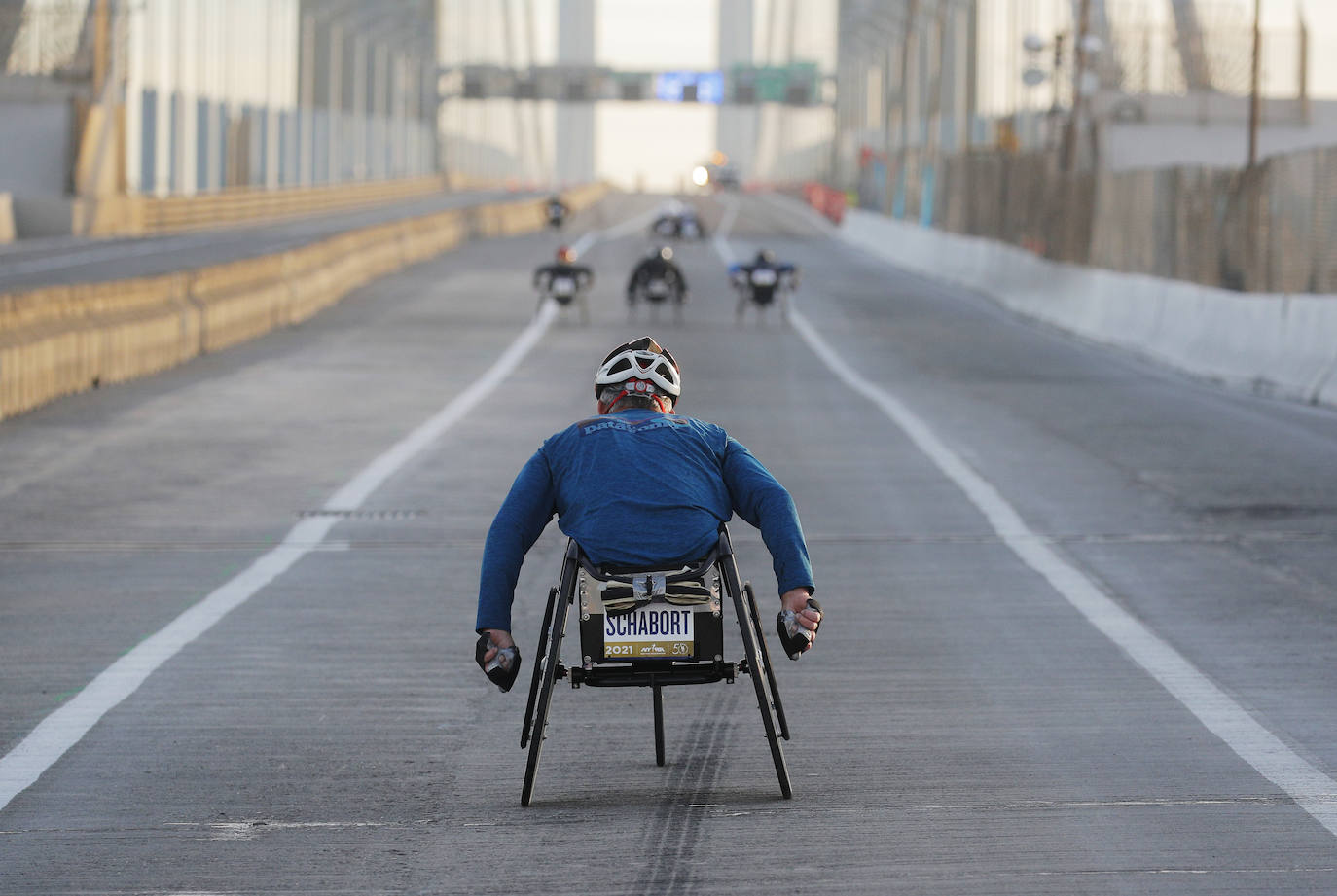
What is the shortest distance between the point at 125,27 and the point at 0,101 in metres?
4.47

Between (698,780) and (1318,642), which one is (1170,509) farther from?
(698,780)

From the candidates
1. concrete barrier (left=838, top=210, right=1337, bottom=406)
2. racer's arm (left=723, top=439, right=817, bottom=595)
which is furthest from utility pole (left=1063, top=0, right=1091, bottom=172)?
racer's arm (left=723, top=439, right=817, bottom=595)

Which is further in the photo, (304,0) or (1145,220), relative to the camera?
(304,0)

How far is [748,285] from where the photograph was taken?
113 feet

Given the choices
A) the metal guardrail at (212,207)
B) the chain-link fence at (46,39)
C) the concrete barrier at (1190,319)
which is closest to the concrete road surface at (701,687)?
the concrete barrier at (1190,319)

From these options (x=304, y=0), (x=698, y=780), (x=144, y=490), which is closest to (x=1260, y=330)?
(x=144, y=490)

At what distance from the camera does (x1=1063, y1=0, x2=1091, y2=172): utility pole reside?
46.2m

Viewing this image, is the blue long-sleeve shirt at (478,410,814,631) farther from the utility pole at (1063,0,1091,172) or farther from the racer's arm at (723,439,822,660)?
the utility pole at (1063,0,1091,172)

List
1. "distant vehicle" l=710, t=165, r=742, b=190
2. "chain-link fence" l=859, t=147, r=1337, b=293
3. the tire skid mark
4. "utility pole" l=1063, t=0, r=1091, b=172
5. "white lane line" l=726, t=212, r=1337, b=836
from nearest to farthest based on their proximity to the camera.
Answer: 1. the tire skid mark
2. "white lane line" l=726, t=212, r=1337, b=836
3. "chain-link fence" l=859, t=147, r=1337, b=293
4. "utility pole" l=1063, t=0, r=1091, b=172
5. "distant vehicle" l=710, t=165, r=742, b=190

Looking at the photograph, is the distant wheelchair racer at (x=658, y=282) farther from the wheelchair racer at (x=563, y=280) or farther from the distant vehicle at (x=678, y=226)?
the distant vehicle at (x=678, y=226)

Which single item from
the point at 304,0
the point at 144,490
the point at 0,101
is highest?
the point at 304,0

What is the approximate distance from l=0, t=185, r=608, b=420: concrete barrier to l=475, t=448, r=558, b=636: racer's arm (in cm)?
1344

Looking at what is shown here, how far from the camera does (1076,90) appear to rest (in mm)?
47844

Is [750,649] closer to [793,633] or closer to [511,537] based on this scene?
[793,633]
